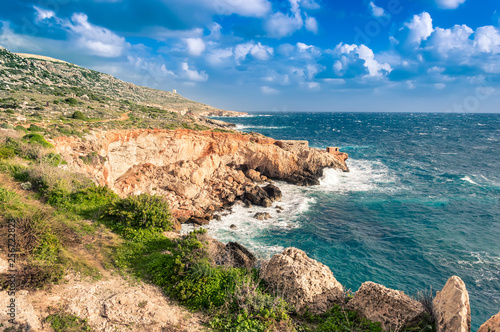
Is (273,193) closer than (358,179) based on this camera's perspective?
Yes

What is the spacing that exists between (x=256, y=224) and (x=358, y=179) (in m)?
19.7

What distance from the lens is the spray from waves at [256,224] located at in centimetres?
1912

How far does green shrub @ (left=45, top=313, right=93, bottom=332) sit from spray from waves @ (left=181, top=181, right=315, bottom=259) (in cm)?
1180

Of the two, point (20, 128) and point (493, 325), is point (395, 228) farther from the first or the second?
point (20, 128)

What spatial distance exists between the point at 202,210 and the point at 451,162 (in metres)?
43.9

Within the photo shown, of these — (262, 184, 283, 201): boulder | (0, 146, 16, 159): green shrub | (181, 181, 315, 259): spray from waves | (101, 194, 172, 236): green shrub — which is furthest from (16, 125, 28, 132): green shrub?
(262, 184, 283, 201): boulder

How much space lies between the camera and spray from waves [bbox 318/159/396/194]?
31797 mm

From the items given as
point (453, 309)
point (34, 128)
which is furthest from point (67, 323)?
point (34, 128)

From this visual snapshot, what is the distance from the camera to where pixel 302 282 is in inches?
297

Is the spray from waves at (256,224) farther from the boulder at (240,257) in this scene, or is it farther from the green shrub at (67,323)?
the green shrub at (67,323)

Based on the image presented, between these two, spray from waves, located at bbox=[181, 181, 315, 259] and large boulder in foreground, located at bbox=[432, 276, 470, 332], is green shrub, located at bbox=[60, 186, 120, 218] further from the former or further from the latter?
large boulder in foreground, located at bbox=[432, 276, 470, 332]

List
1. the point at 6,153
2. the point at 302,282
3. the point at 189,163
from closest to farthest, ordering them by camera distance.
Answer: the point at 302,282, the point at 6,153, the point at 189,163

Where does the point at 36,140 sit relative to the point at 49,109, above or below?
below

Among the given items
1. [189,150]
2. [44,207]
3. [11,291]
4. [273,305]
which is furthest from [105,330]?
[189,150]
